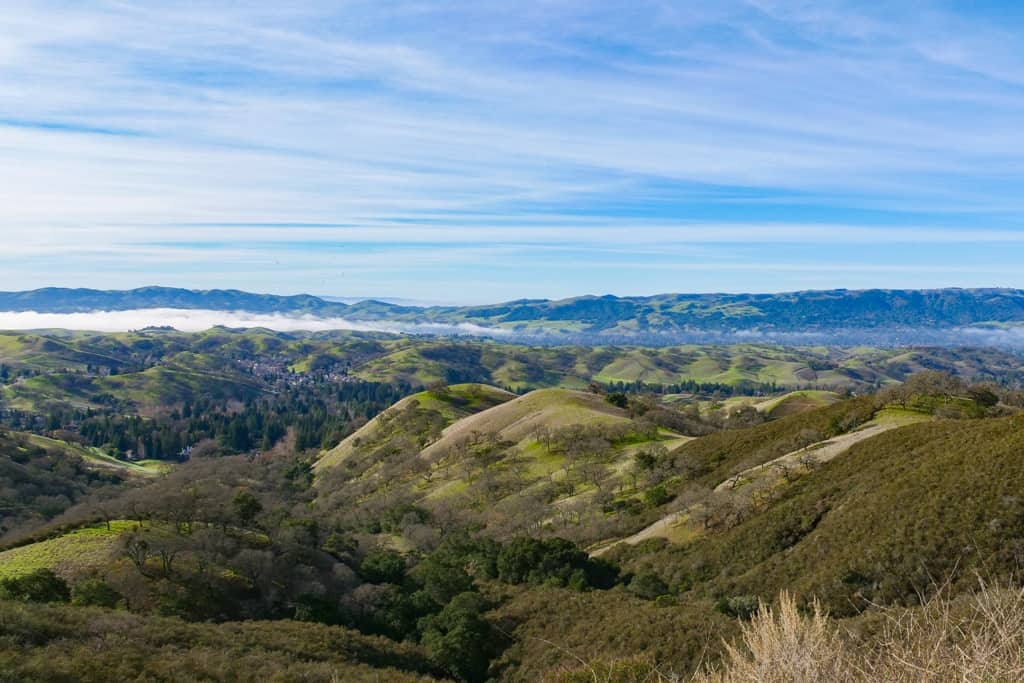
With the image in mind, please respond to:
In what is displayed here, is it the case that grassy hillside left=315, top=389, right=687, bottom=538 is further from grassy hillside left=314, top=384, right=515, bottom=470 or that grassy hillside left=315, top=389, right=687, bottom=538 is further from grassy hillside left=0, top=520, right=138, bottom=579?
grassy hillside left=0, top=520, right=138, bottom=579

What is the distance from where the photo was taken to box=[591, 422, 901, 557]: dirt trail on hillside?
183 feet

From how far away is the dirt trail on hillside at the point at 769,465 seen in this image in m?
55.8

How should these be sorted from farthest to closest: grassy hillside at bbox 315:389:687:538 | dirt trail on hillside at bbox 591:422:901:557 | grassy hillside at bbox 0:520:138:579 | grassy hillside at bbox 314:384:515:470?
grassy hillside at bbox 314:384:515:470
grassy hillside at bbox 315:389:687:538
dirt trail on hillside at bbox 591:422:901:557
grassy hillside at bbox 0:520:138:579

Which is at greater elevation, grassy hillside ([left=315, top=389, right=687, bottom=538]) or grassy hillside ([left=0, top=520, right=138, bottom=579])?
grassy hillside ([left=0, top=520, right=138, bottom=579])

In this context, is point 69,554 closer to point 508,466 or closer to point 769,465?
point 769,465

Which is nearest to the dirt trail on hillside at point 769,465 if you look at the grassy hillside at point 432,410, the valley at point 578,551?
the valley at point 578,551

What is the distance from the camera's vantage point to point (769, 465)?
191 ft

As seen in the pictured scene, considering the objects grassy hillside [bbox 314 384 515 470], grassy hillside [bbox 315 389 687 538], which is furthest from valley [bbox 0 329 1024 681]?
grassy hillside [bbox 314 384 515 470]

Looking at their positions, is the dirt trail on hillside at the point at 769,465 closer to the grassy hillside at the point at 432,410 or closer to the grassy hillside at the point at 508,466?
the grassy hillside at the point at 508,466

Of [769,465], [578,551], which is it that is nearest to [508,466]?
[578,551]

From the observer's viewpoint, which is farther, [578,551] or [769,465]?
[769,465]

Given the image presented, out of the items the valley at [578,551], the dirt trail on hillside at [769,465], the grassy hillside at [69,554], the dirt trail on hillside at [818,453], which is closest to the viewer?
the valley at [578,551]

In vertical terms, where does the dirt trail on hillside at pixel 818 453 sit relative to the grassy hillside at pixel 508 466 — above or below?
above

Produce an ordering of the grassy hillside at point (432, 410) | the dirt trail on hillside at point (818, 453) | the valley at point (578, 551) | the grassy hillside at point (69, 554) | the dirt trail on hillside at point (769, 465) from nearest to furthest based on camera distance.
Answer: the valley at point (578, 551) → the grassy hillside at point (69, 554) → the dirt trail on hillside at point (769, 465) → the dirt trail on hillside at point (818, 453) → the grassy hillside at point (432, 410)
